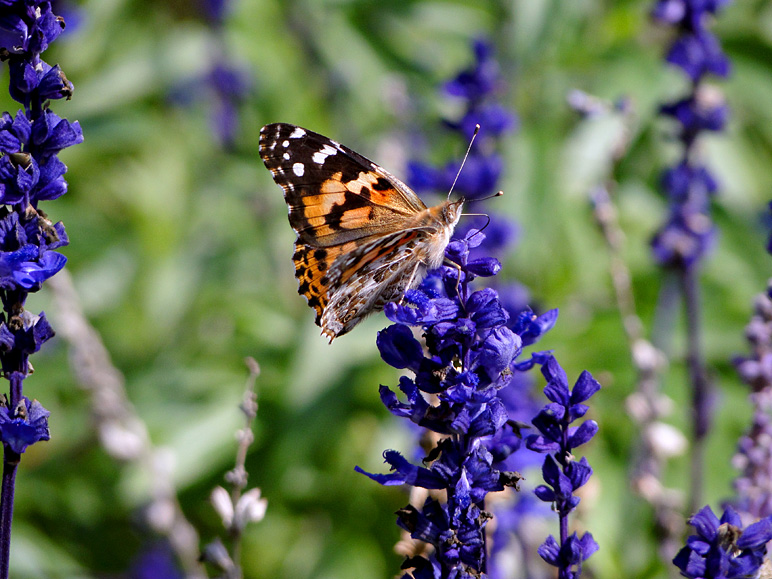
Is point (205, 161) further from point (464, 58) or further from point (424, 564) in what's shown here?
point (424, 564)

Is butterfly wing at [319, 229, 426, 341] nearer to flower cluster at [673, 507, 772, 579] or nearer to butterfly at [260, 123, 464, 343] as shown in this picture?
butterfly at [260, 123, 464, 343]

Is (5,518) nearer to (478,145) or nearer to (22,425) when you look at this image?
(22,425)

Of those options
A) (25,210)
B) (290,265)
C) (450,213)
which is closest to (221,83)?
(290,265)

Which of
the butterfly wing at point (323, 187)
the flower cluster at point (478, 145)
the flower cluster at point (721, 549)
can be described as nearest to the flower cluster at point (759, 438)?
the flower cluster at point (721, 549)

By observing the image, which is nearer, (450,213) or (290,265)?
(450,213)

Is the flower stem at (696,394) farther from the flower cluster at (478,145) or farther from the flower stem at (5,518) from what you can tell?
the flower stem at (5,518)

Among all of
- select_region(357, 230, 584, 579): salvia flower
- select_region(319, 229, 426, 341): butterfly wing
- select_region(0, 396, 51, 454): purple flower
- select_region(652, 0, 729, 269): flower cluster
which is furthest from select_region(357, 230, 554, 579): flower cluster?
select_region(652, 0, 729, 269): flower cluster
